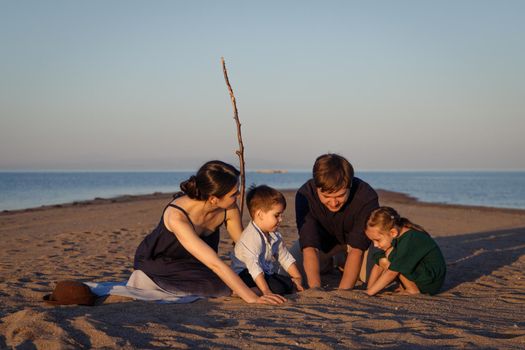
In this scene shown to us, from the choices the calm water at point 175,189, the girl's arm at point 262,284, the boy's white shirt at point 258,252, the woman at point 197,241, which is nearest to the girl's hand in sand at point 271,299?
the woman at point 197,241

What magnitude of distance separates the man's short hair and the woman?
2.47 ft

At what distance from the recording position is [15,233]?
34.8 ft

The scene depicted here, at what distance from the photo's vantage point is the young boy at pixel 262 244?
4.58 metres

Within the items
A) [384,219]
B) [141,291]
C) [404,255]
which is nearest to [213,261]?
[141,291]

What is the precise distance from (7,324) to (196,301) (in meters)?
1.41

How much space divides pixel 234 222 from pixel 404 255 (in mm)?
1510

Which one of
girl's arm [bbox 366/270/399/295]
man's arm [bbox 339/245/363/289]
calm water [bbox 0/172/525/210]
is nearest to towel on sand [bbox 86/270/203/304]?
man's arm [bbox 339/245/363/289]

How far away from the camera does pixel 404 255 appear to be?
4707 mm

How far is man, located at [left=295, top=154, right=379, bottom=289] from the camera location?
15.4 ft

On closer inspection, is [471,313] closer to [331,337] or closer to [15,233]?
[331,337]

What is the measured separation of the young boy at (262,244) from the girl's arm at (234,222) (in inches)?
10.1

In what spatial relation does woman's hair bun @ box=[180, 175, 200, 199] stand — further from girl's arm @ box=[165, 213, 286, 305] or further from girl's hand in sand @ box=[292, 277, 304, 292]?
girl's hand in sand @ box=[292, 277, 304, 292]

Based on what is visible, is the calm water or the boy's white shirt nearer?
the boy's white shirt

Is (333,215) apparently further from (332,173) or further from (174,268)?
(174,268)
